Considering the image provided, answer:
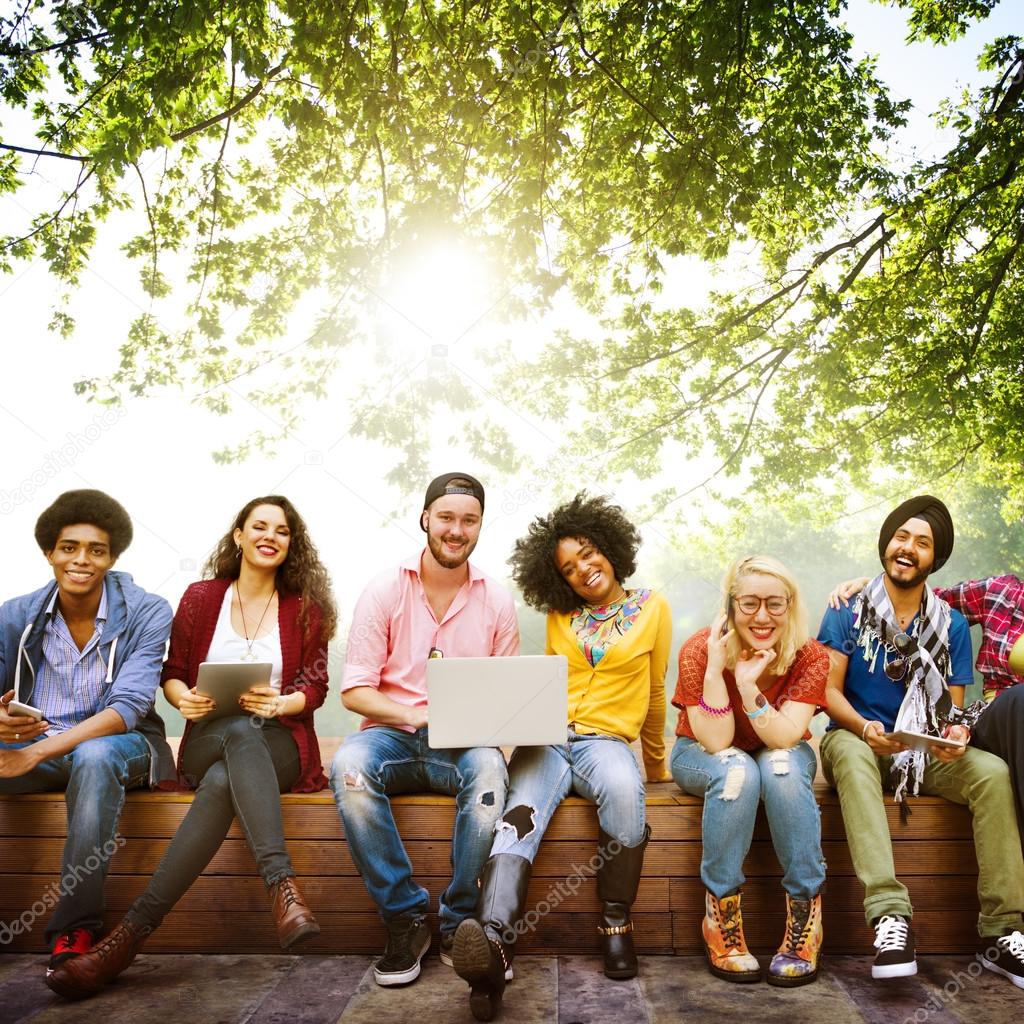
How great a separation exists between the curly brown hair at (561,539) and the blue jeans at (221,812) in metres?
0.95

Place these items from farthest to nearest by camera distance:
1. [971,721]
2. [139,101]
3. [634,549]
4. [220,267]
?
1. [220,267]
2. [139,101]
3. [634,549]
4. [971,721]

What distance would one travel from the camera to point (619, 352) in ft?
27.5

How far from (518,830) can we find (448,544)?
0.89 metres

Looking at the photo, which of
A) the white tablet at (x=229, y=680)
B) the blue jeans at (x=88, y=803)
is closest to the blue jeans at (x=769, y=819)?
the white tablet at (x=229, y=680)

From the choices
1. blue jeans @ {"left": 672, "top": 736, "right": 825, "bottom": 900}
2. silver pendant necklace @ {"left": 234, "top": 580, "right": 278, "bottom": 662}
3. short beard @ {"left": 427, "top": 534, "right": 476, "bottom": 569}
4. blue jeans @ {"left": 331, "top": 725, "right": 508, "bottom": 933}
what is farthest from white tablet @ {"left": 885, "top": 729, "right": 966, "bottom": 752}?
silver pendant necklace @ {"left": 234, "top": 580, "right": 278, "bottom": 662}

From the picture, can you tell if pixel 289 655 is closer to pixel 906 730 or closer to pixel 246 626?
pixel 246 626

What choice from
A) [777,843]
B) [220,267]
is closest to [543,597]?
[777,843]

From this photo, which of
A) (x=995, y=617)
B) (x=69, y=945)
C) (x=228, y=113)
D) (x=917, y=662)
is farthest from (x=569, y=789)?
(x=228, y=113)

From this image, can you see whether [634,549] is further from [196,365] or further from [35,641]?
[196,365]

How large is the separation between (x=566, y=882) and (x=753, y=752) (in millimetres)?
636

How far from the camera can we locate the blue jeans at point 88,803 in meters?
2.19

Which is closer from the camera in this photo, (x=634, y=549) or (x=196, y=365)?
(x=634, y=549)

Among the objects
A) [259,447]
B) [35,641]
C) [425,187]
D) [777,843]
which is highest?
[425,187]

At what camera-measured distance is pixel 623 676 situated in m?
2.57
